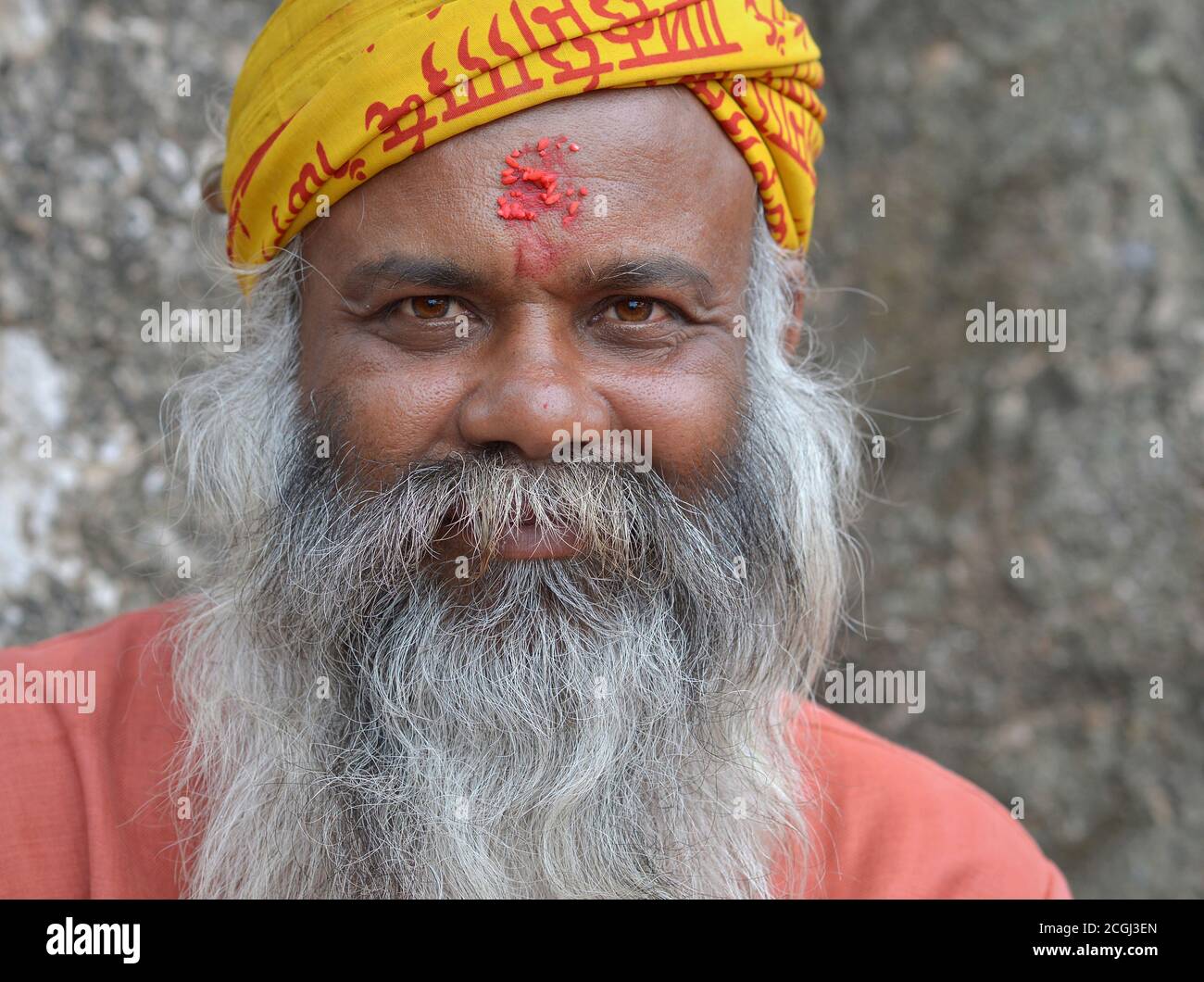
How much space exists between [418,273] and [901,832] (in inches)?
54.1

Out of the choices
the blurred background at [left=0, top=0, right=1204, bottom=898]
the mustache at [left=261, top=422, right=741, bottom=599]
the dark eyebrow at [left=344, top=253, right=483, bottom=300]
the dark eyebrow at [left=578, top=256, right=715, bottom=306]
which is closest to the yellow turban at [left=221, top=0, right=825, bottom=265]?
the dark eyebrow at [left=344, top=253, right=483, bottom=300]

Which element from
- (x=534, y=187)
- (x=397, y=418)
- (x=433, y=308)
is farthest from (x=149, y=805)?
(x=534, y=187)

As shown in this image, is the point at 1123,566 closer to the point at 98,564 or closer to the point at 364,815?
the point at 364,815

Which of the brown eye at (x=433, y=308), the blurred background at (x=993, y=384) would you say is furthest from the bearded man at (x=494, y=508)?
the blurred background at (x=993, y=384)

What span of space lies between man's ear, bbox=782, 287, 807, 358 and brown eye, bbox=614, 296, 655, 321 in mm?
459

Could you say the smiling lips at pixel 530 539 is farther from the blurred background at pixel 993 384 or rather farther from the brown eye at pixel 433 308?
the blurred background at pixel 993 384

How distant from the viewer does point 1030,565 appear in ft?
10.3

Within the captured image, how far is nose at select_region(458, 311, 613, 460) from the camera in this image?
1.72 meters

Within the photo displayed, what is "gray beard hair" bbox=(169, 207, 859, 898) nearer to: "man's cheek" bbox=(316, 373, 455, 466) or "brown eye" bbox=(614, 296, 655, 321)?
"man's cheek" bbox=(316, 373, 455, 466)

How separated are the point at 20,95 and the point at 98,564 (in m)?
1.22

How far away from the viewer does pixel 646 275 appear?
1837 mm

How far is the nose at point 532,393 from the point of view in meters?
1.72

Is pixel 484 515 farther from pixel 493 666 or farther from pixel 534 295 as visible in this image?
pixel 534 295

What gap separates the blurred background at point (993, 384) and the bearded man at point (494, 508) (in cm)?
102
